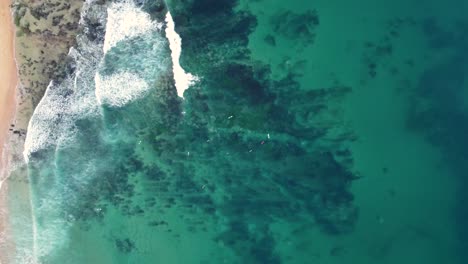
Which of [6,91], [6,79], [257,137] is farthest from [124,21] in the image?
[257,137]

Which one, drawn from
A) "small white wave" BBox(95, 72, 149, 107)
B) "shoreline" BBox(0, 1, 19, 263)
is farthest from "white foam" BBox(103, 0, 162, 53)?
"shoreline" BBox(0, 1, 19, 263)

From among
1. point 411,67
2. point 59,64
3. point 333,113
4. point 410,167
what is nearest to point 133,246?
point 59,64

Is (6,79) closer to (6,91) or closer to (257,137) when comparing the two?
(6,91)

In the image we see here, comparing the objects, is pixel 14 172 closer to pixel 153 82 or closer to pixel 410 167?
pixel 153 82

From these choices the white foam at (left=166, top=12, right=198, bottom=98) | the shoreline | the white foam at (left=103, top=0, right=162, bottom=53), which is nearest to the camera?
the white foam at (left=103, top=0, right=162, bottom=53)

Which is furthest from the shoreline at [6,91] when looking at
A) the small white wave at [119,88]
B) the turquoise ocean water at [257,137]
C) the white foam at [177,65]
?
the white foam at [177,65]

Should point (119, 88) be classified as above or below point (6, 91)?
above

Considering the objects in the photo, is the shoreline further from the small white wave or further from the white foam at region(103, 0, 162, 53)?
the white foam at region(103, 0, 162, 53)
